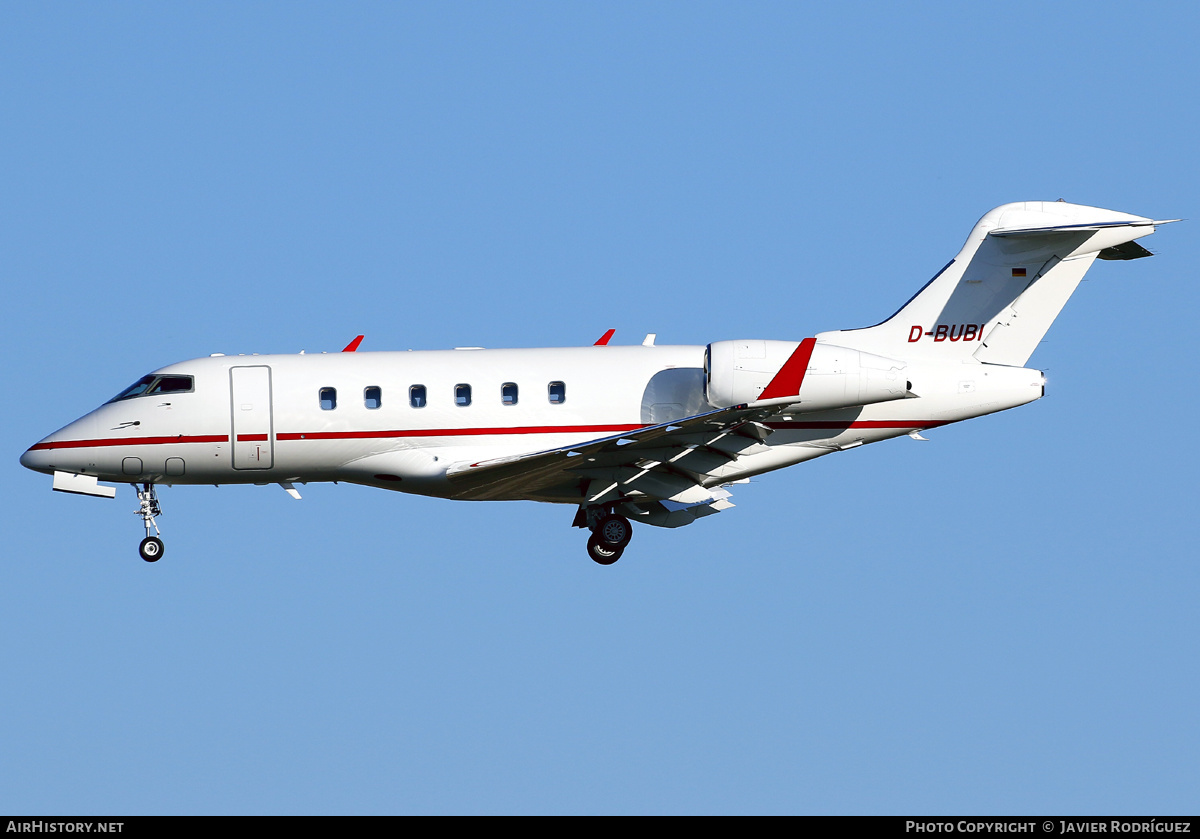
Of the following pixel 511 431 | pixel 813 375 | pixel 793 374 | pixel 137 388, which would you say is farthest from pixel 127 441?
pixel 813 375

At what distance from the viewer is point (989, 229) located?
91.8ft

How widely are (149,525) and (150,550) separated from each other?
45 centimetres

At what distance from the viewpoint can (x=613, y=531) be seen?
27.3 metres

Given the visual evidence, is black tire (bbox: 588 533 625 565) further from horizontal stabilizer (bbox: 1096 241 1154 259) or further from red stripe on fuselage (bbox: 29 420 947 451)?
horizontal stabilizer (bbox: 1096 241 1154 259)

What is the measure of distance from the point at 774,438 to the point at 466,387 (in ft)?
17.8

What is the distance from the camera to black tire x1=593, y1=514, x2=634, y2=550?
89.5 feet

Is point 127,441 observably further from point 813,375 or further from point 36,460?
point 813,375

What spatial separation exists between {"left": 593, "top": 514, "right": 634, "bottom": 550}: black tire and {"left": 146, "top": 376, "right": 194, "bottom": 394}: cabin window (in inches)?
301

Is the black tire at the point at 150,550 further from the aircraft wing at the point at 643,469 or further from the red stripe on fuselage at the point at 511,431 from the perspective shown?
the aircraft wing at the point at 643,469
